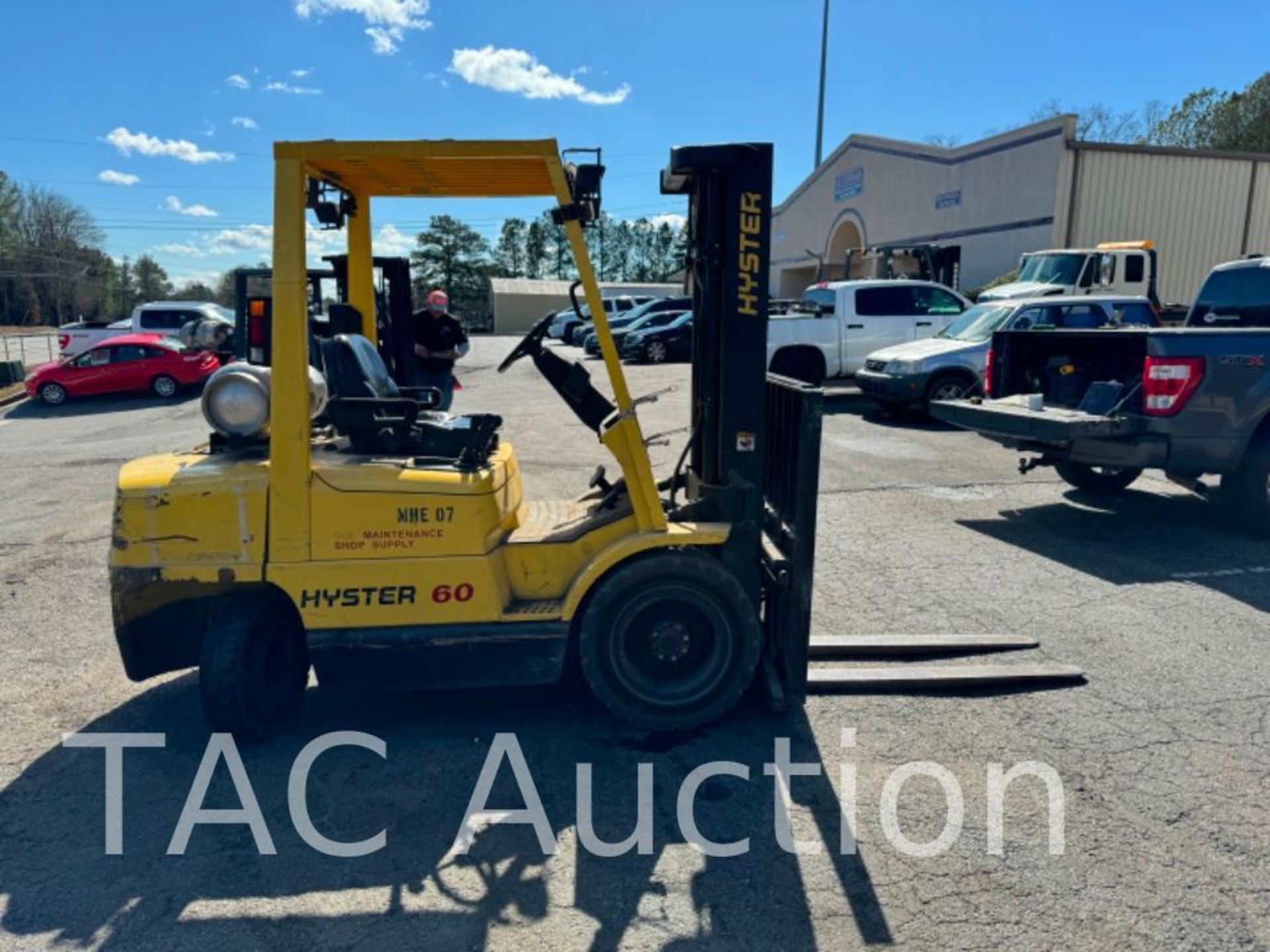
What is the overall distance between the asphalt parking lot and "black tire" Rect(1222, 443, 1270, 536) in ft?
2.73

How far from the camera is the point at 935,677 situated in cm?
448

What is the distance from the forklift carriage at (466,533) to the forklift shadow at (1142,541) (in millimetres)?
3606

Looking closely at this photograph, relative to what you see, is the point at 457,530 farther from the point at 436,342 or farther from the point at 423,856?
the point at 436,342

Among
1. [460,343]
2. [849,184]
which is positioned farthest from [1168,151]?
[460,343]

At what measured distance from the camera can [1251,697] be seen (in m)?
4.36

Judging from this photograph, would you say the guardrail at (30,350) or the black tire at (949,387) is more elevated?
the black tire at (949,387)

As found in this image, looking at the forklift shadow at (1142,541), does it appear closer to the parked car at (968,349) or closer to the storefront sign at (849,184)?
the parked car at (968,349)

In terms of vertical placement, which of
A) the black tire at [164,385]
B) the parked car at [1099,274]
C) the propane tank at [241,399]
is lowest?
the black tire at [164,385]

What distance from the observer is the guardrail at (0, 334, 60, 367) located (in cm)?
2950

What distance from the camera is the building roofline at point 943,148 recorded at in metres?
23.3

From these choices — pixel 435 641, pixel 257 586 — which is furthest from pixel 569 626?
pixel 257 586

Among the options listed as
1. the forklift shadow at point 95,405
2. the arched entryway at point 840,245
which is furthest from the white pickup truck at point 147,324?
the arched entryway at point 840,245

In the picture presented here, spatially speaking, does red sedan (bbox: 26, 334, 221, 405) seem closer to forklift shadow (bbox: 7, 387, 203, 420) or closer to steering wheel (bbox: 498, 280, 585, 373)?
forklift shadow (bbox: 7, 387, 203, 420)

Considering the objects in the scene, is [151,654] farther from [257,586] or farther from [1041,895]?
[1041,895]
